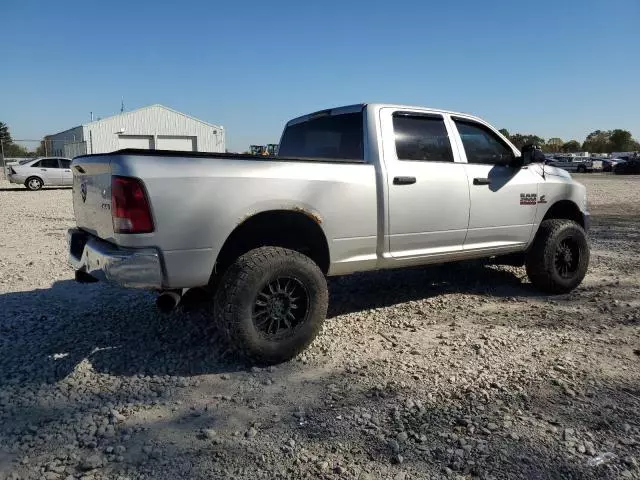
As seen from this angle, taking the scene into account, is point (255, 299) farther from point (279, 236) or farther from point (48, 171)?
point (48, 171)

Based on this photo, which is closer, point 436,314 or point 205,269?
point 205,269

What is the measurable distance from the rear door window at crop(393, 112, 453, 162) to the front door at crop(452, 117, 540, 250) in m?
0.24

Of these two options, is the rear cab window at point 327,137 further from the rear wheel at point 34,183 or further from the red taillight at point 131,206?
the rear wheel at point 34,183


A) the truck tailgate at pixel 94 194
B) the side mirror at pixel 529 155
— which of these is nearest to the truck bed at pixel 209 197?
the truck tailgate at pixel 94 194

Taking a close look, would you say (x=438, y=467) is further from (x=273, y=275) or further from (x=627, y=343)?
(x=627, y=343)

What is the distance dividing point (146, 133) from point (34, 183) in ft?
69.0

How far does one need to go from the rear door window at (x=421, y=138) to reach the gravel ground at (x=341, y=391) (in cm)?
153

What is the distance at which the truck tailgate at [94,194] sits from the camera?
3303 mm

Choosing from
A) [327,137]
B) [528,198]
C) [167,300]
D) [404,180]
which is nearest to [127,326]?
[167,300]

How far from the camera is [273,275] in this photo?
11.5ft

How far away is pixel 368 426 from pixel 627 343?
8.30 feet

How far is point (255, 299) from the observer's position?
3479mm

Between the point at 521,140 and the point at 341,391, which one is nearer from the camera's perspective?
the point at 341,391

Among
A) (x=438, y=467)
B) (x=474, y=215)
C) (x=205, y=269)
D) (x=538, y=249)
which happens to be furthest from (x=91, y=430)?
(x=538, y=249)
